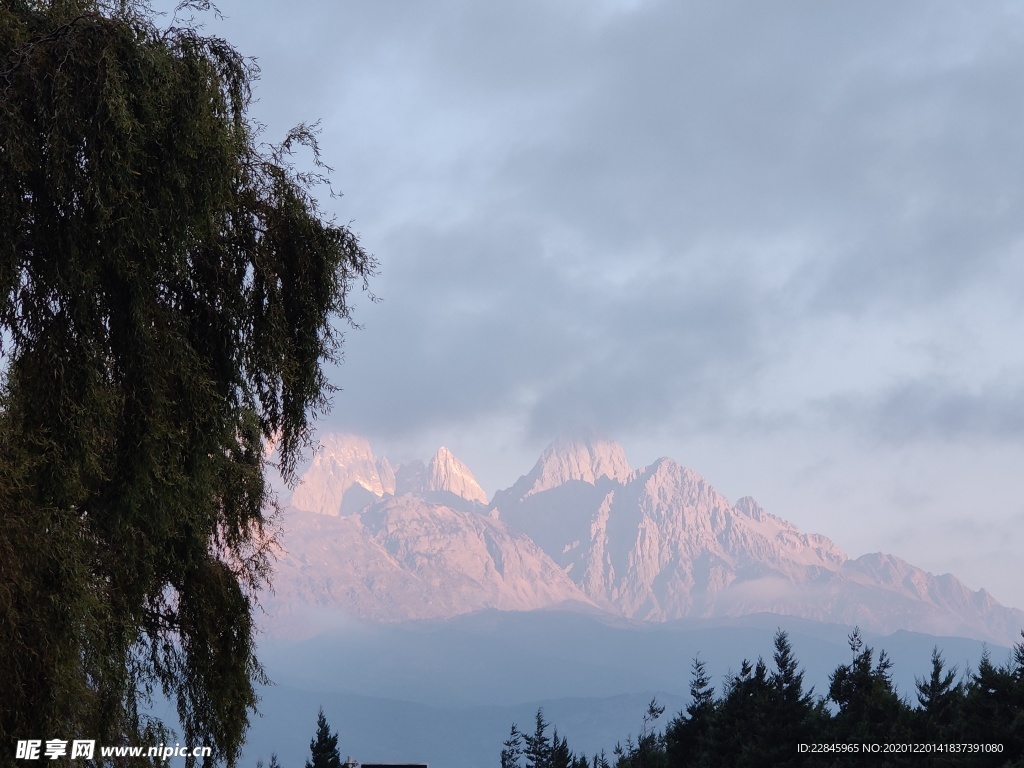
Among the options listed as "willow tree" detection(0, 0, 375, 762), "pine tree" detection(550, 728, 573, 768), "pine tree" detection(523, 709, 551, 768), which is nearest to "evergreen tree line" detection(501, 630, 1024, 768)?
"pine tree" detection(550, 728, 573, 768)

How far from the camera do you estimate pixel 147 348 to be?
9.39 metres

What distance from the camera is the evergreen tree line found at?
1443 inches

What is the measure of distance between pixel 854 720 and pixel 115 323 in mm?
44233

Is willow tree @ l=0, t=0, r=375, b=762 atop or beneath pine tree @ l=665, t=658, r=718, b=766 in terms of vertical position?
atop

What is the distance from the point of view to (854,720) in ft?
155

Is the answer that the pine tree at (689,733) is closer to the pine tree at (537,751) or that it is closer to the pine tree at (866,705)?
the pine tree at (866,705)

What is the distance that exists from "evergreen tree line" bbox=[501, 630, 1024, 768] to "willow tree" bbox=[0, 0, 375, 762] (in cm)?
2959

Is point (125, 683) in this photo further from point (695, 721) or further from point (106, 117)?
point (695, 721)

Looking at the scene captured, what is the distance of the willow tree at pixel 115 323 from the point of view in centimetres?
855

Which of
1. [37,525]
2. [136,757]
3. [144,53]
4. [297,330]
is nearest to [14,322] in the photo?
[37,525]

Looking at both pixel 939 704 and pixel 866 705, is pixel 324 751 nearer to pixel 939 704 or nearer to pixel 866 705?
pixel 866 705

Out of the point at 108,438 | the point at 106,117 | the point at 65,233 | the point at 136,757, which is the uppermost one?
the point at 106,117

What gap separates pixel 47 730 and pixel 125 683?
1969 mm

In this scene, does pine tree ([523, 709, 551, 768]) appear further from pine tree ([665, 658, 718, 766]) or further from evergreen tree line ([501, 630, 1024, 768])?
pine tree ([665, 658, 718, 766])
